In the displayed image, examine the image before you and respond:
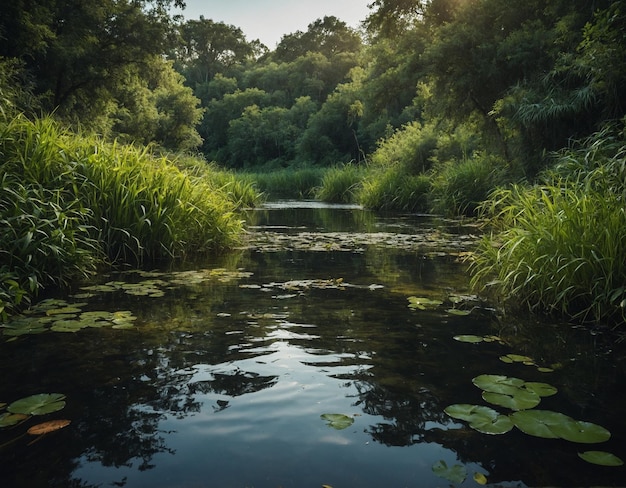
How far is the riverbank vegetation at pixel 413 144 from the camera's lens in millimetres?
4086

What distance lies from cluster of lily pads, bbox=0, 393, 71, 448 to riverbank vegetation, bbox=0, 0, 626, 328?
1.48 metres

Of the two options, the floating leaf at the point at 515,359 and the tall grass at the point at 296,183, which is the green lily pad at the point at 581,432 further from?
the tall grass at the point at 296,183

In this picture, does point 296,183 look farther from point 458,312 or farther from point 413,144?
point 458,312

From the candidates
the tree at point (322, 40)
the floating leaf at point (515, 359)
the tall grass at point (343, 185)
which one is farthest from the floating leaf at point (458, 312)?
the tree at point (322, 40)

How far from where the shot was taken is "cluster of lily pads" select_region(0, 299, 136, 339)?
3.27 m

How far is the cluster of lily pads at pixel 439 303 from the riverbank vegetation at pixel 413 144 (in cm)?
37

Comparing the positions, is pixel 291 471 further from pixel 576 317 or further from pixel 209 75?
pixel 209 75

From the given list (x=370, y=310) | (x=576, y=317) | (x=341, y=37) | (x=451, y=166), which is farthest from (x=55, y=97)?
(x=341, y=37)

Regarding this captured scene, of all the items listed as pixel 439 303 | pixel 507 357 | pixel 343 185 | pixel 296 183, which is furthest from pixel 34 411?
pixel 296 183

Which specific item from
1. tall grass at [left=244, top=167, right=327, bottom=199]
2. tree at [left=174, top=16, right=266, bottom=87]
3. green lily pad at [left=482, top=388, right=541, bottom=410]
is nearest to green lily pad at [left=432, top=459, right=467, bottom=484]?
green lily pad at [left=482, top=388, right=541, bottom=410]

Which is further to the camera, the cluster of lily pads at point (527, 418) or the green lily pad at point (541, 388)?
the green lily pad at point (541, 388)

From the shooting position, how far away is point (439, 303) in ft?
13.8

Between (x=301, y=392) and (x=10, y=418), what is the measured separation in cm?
127

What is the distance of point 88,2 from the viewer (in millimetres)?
14961
